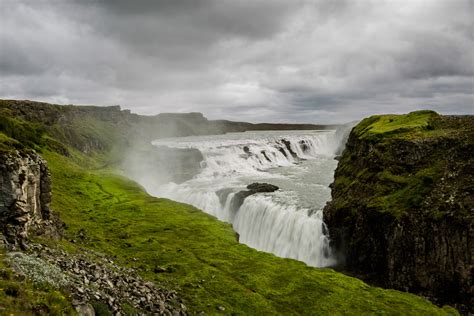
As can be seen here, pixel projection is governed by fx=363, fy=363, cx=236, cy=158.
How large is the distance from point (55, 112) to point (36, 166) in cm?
14430

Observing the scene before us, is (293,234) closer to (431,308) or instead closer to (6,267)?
(431,308)

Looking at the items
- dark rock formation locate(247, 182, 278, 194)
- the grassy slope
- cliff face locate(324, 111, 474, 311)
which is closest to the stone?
the grassy slope

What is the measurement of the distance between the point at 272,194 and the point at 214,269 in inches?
1526

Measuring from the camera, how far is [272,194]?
2874 inches

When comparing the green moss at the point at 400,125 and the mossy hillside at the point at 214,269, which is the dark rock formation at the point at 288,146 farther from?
the mossy hillside at the point at 214,269

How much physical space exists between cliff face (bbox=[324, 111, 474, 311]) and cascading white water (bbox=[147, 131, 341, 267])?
4.29 meters

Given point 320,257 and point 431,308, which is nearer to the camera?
point 431,308

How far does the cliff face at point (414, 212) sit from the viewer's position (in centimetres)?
3744

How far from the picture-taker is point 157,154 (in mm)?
135500

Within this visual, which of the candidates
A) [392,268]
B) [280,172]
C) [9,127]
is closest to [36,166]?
[392,268]

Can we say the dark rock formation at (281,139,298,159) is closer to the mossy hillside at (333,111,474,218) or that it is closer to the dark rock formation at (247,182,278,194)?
the dark rock formation at (247,182,278,194)

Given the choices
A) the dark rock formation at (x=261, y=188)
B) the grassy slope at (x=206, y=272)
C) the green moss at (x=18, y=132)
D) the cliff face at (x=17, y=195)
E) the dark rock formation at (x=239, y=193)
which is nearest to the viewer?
the cliff face at (x=17, y=195)

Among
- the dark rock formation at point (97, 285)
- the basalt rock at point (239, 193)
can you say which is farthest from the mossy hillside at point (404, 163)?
the dark rock formation at point (97, 285)

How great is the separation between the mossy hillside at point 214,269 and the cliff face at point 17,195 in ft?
18.6
